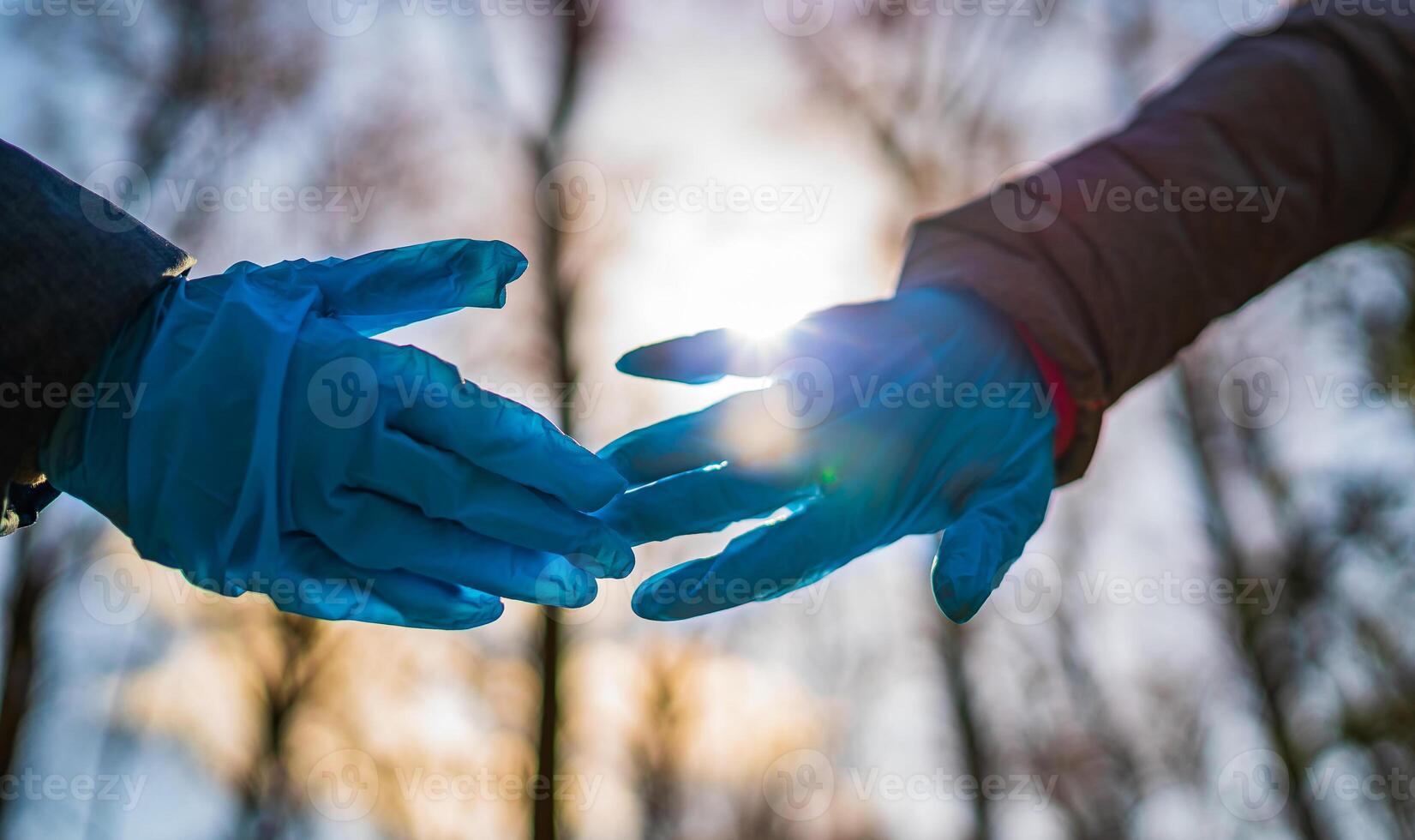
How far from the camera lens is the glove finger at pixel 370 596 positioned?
5.65ft

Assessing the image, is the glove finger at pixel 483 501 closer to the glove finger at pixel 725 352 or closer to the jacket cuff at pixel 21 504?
the glove finger at pixel 725 352

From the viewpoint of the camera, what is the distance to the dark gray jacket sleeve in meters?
1.42

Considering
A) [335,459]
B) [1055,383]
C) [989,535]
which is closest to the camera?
[335,459]

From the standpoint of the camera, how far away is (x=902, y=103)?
1048cm

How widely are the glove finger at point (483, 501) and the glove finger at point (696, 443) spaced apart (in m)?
0.16

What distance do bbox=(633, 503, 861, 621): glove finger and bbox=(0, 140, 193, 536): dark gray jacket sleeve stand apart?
1.05 m

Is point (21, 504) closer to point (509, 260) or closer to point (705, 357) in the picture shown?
point (509, 260)

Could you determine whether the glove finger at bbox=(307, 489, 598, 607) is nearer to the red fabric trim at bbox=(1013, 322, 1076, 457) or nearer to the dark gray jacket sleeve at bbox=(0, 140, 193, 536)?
the dark gray jacket sleeve at bbox=(0, 140, 193, 536)

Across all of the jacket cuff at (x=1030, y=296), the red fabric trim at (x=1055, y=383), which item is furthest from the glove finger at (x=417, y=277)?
the red fabric trim at (x=1055, y=383)

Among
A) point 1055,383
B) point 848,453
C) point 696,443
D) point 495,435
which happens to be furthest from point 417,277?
point 1055,383

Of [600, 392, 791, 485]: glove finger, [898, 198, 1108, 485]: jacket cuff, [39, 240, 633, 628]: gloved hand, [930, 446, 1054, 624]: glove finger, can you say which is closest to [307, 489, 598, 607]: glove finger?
[39, 240, 633, 628]: gloved hand

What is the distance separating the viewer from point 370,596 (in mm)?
1770

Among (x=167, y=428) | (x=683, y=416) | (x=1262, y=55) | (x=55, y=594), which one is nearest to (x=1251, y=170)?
(x=1262, y=55)

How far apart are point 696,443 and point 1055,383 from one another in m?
0.85
